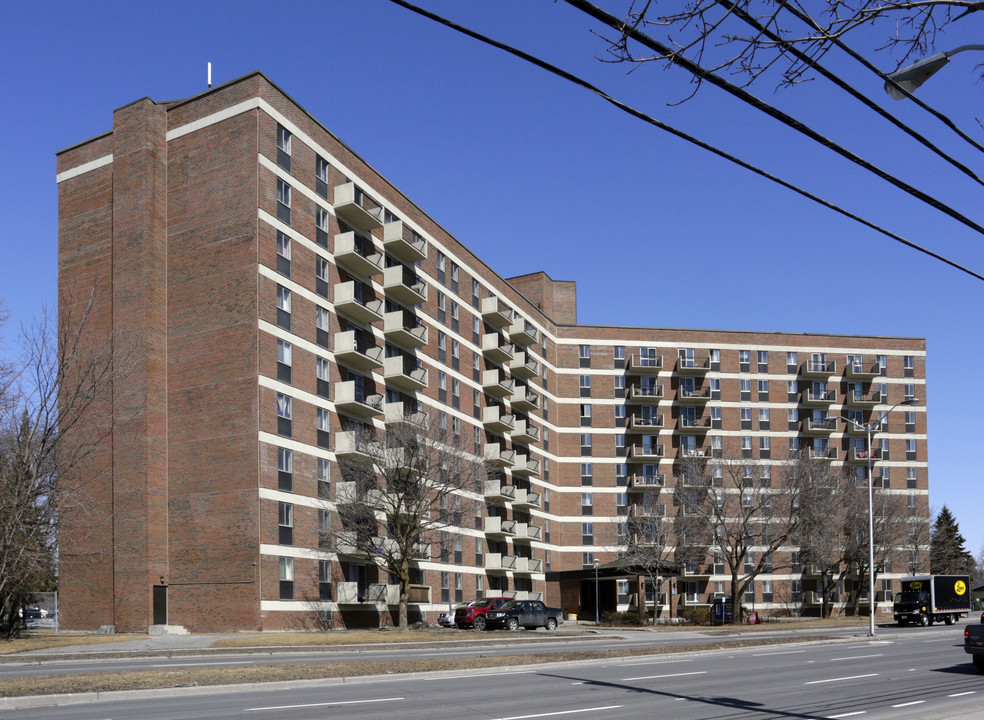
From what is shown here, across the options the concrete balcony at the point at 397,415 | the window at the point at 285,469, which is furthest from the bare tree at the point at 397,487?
the window at the point at 285,469

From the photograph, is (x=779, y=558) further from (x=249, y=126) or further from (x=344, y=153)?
(x=249, y=126)

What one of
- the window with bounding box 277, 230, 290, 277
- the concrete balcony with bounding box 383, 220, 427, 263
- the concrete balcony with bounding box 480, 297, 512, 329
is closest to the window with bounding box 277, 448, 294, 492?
the window with bounding box 277, 230, 290, 277

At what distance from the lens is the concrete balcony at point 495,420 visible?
7312 cm

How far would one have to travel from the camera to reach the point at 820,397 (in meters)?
93.8

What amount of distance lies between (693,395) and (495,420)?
26244mm

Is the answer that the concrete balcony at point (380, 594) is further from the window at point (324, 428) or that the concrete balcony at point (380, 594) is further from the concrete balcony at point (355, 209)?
the concrete balcony at point (355, 209)

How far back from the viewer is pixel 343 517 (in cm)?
4931

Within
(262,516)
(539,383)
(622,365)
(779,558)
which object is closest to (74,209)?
(262,516)

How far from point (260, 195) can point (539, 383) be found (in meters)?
43.2

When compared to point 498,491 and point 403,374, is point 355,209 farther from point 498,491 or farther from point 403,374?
point 498,491

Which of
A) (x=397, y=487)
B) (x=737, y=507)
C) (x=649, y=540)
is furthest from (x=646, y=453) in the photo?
(x=397, y=487)

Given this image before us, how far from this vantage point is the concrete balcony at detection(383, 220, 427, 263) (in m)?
57.6

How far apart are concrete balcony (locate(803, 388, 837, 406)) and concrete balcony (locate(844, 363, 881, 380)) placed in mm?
2339

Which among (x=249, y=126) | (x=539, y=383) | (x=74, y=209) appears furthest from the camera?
(x=539, y=383)
